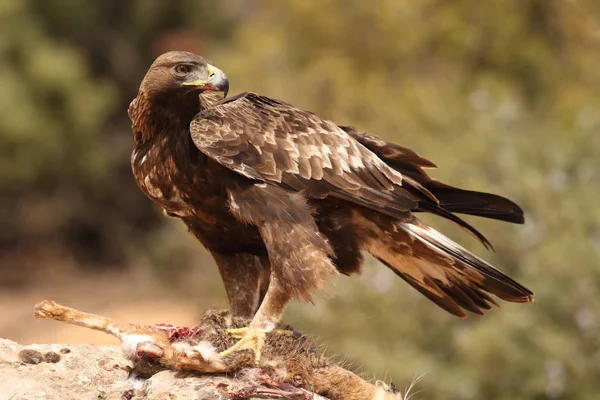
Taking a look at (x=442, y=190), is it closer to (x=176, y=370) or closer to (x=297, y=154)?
(x=297, y=154)

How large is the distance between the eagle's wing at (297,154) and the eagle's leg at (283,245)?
0.12 m

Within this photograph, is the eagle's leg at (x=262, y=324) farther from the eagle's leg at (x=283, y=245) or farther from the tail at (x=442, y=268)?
the tail at (x=442, y=268)

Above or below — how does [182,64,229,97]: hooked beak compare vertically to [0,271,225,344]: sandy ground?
below

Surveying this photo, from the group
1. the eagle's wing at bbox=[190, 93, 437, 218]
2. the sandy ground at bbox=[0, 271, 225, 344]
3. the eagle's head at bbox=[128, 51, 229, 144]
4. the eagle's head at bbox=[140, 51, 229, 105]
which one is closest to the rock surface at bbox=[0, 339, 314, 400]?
the eagle's wing at bbox=[190, 93, 437, 218]

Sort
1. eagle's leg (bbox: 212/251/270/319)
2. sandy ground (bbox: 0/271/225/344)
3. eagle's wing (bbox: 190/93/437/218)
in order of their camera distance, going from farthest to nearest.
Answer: sandy ground (bbox: 0/271/225/344) < eagle's leg (bbox: 212/251/270/319) < eagle's wing (bbox: 190/93/437/218)

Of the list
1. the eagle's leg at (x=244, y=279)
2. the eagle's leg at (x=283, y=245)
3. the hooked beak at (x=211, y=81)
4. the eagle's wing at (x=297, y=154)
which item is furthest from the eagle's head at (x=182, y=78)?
the eagle's leg at (x=244, y=279)

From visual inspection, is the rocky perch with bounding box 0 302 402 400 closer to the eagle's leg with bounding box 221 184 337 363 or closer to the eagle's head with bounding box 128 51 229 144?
the eagle's leg with bounding box 221 184 337 363

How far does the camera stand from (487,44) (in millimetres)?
18922

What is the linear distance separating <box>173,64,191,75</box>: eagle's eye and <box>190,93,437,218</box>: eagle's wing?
0.76ft

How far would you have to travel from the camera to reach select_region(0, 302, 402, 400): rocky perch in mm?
4785

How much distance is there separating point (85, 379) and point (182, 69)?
5.41 ft

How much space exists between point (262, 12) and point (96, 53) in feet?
13.6

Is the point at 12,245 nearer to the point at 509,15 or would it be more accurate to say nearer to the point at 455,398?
the point at 509,15

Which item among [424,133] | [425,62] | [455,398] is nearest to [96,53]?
[425,62]
